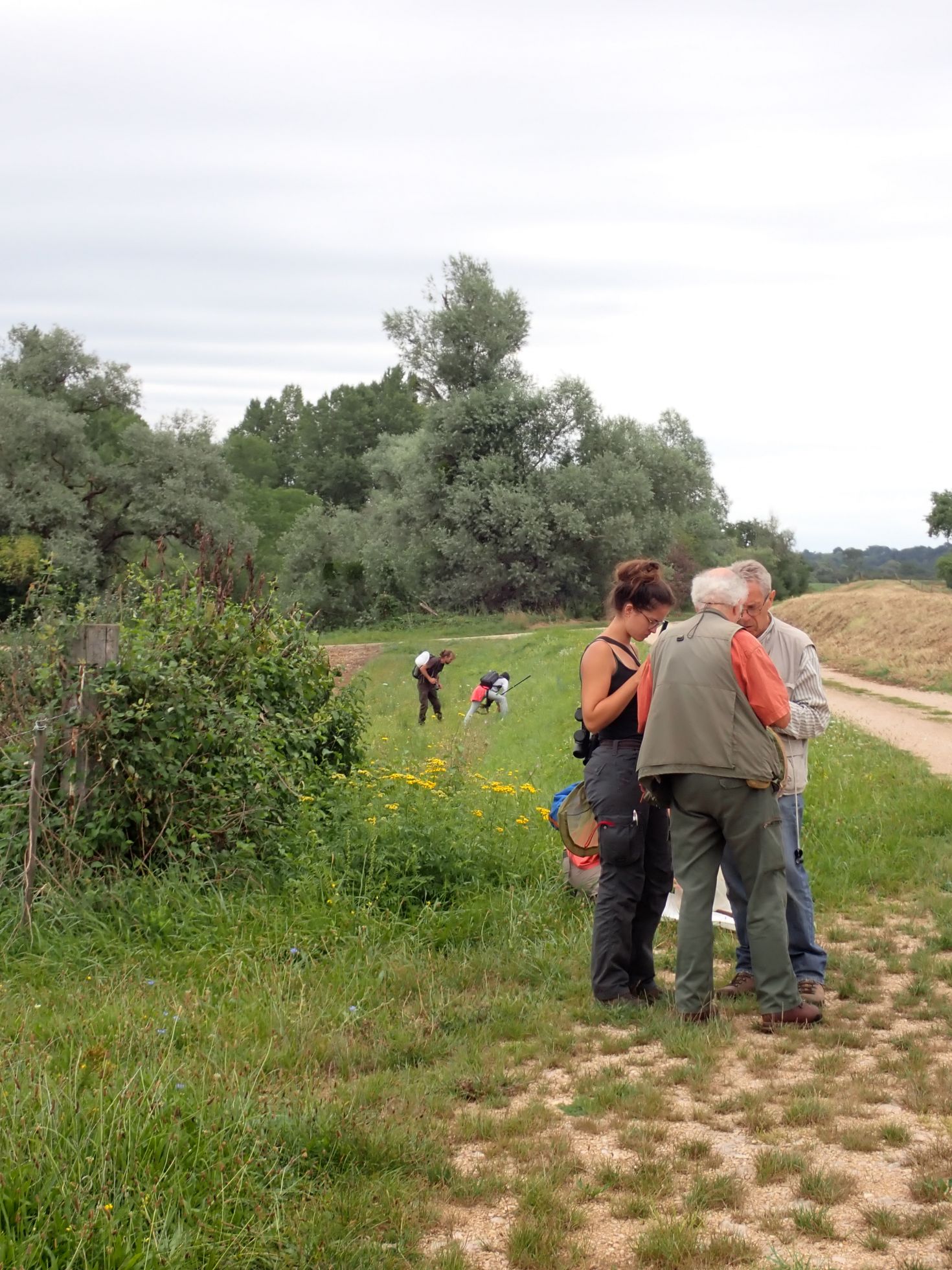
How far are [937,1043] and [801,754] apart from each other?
55.2 inches

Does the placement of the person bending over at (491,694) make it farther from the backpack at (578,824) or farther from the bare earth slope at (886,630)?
the backpack at (578,824)

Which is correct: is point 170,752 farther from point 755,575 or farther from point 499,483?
point 499,483

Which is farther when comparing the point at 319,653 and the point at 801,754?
the point at 319,653

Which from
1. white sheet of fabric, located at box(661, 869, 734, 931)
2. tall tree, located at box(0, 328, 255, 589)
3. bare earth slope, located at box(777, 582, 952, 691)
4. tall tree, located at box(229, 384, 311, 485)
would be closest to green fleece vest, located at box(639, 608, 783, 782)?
white sheet of fabric, located at box(661, 869, 734, 931)

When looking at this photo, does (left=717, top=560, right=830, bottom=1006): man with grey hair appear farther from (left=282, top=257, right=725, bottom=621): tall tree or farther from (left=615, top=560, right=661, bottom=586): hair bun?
(left=282, top=257, right=725, bottom=621): tall tree

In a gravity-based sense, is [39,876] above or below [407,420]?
below

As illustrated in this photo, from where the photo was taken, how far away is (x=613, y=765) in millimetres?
5562

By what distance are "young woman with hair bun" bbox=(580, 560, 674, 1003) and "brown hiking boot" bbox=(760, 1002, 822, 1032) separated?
59 cm

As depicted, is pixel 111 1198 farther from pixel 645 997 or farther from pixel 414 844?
pixel 414 844

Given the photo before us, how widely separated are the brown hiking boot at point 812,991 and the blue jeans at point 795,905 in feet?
0.08

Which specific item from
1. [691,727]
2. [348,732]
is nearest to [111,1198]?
[691,727]

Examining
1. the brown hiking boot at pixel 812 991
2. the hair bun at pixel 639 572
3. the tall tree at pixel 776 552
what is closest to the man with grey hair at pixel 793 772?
the brown hiking boot at pixel 812 991

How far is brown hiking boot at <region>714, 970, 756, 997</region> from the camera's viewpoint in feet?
18.5

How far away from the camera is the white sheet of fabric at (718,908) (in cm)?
679
